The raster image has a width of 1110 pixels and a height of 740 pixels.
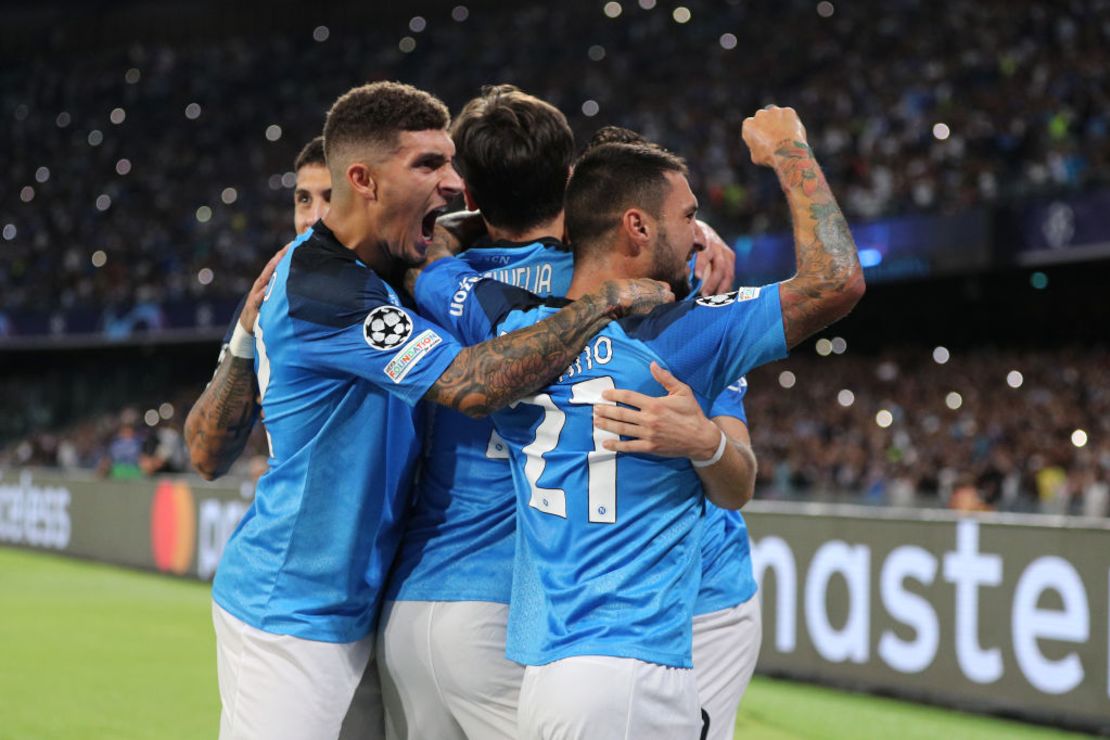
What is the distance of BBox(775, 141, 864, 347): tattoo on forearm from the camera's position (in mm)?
2607

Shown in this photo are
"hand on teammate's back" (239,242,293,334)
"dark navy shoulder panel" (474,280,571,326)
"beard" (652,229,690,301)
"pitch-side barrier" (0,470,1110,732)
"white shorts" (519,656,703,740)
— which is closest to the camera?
"white shorts" (519,656,703,740)

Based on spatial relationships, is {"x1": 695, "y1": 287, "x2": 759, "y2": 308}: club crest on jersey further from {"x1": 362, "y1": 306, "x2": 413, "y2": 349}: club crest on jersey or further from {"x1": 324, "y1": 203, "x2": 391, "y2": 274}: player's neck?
{"x1": 324, "y1": 203, "x2": 391, "y2": 274}: player's neck

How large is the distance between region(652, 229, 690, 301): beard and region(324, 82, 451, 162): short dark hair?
0.63 metres

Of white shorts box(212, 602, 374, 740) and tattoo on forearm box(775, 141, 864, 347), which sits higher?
tattoo on forearm box(775, 141, 864, 347)

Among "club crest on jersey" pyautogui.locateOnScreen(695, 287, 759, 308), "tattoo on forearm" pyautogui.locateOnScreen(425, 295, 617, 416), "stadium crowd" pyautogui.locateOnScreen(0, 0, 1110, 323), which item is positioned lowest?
"tattoo on forearm" pyautogui.locateOnScreen(425, 295, 617, 416)

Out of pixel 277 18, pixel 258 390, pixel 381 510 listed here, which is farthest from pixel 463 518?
pixel 277 18

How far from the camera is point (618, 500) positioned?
2.62m

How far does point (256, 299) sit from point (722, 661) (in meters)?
1.46

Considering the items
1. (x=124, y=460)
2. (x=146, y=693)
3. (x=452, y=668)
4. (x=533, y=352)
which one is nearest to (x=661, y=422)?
(x=533, y=352)

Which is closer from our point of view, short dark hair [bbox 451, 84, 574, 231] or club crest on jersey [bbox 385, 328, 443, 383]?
club crest on jersey [bbox 385, 328, 443, 383]

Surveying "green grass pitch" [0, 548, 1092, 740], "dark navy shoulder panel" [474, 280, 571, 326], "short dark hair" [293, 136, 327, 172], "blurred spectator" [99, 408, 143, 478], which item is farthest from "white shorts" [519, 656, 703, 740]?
"blurred spectator" [99, 408, 143, 478]

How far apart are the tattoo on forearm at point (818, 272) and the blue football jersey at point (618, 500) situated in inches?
1.6

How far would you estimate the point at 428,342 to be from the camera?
281 centimetres

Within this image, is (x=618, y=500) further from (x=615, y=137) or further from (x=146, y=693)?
(x=146, y=693)
